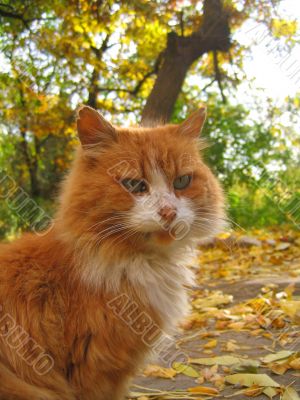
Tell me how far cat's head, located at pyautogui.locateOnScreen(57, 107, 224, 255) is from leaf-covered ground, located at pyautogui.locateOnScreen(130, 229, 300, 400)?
25.5 inches

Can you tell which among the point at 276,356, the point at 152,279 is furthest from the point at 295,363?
the point at 152,279

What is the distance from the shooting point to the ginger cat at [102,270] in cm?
197

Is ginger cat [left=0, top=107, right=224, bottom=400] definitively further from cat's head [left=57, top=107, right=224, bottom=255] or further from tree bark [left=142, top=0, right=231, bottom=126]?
tree bark [left=142, top=0, right=231, bottom=126]

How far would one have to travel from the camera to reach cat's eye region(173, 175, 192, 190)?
7.27 ft

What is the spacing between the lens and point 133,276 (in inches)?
83.5

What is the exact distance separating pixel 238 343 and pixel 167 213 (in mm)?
1615

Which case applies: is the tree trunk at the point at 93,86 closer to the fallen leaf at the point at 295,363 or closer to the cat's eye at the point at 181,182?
the cat's eye at the point at 181,182

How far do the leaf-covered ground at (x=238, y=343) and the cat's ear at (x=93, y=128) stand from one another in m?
1.00

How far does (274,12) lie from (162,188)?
11.3ft

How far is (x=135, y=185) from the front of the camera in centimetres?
210

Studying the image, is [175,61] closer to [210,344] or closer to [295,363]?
[210,344]

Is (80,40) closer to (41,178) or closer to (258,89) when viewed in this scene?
(258,89)

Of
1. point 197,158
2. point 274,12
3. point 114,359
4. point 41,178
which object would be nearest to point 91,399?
point 114,359

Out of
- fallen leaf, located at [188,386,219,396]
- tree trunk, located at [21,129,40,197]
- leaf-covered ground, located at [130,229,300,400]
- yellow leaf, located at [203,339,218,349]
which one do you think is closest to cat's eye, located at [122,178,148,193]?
leaf-covered ground, located at [130,229,300,400]
